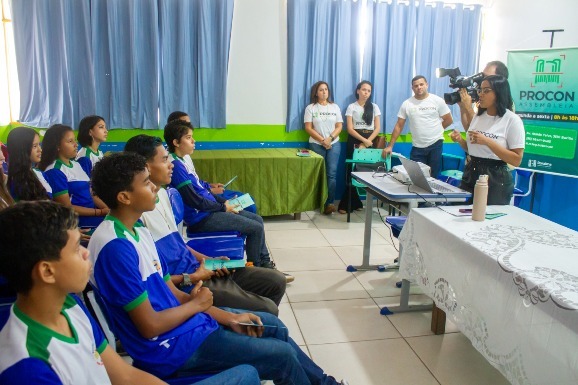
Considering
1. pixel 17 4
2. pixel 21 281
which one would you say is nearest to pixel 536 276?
pixel 21 281

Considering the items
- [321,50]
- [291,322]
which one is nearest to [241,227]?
[291,322]

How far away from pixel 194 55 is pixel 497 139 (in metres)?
3.14

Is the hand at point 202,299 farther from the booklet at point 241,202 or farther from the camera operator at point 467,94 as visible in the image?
the camera operator at point 467,94

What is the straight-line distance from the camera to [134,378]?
1155mm

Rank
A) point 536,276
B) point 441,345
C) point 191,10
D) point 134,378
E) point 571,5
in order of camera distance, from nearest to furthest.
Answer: point 134,378 < point 536,276 < point 441,345 < point 571,5 < point 191,10

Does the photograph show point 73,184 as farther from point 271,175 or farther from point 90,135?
point 271,175

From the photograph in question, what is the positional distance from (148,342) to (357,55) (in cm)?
420

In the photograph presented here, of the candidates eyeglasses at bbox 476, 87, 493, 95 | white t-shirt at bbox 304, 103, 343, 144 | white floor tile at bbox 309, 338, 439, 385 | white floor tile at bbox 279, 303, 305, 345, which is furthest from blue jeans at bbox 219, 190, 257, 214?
eyeglasses at bbox 476, 87, 493, 95

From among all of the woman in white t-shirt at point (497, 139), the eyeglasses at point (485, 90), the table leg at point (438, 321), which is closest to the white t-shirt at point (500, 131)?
the woman in white t-shirt at point (497, 139)

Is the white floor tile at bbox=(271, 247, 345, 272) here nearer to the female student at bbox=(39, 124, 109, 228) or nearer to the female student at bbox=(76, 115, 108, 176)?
the female student at bbox=(39, 124, 109, 228)

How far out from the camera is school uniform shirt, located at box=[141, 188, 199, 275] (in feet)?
6.31

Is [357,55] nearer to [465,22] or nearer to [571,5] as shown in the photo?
[465,22]

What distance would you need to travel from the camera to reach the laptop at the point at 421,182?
8.41 ft

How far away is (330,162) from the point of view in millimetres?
4883
